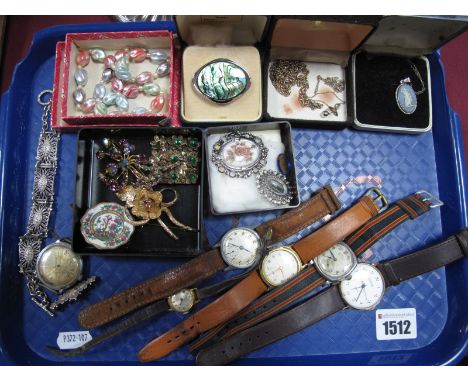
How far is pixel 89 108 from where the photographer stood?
1423mm

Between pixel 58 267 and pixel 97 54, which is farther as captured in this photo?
pixel 97 54

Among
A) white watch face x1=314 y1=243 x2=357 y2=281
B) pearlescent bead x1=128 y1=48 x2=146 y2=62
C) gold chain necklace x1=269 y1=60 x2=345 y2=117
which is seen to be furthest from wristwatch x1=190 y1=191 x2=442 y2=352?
pearlescent bead x1=128 y1=48 x2=146 y2=62

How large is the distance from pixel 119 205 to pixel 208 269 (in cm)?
36

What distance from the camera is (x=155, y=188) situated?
140cm

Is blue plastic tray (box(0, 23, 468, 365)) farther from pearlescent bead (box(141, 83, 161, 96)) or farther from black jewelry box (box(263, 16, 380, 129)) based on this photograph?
pearlescent bead (box(141, 83, 161, 96))

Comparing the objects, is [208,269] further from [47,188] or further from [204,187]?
[47,188]

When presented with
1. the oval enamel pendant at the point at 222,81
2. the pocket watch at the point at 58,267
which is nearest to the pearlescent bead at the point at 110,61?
the oval enamel pendant at the point at 222,81

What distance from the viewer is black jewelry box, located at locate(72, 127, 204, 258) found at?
4.25ft

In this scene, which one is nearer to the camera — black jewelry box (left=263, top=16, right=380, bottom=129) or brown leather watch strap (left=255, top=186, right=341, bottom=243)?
black jewelry box (left=263, top=16, right=380, bottom=129)

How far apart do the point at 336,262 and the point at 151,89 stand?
0.88 m

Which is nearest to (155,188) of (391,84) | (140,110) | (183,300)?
(140,110)

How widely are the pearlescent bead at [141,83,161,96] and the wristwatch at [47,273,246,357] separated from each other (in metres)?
0.70

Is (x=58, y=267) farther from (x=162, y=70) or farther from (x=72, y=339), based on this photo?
(x=162, y=70)

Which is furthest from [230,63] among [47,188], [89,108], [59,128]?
[47,188]
